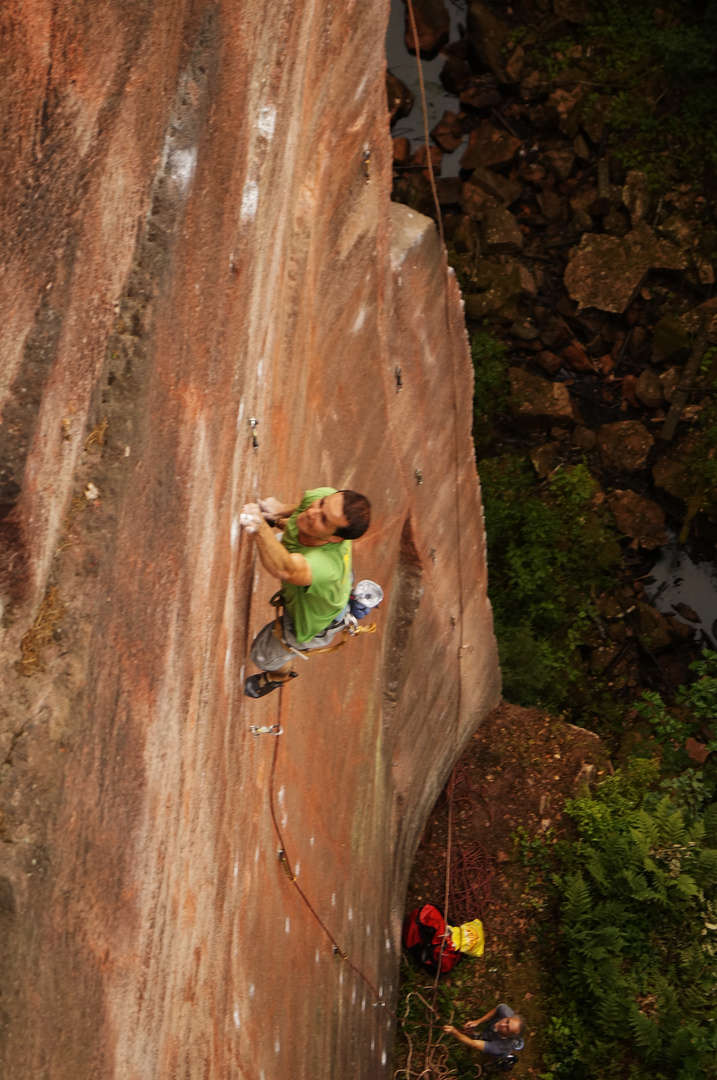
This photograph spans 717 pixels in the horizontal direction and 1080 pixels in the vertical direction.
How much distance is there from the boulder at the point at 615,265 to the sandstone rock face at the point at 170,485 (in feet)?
18.9

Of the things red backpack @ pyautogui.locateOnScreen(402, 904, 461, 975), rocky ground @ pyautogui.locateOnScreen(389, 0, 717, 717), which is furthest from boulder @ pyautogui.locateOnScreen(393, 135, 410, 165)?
red backpack @ pyautogui.locateOnScreen(402, 904, 461, 975)

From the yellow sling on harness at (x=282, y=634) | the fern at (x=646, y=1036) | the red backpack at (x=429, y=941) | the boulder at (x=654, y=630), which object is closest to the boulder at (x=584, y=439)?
the boulder at (x=654, y=630)

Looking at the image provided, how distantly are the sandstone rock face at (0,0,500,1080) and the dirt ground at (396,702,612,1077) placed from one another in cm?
180

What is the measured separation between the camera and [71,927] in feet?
8.17

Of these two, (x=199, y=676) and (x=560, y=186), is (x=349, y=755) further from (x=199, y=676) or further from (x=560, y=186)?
(x=560, y=186)

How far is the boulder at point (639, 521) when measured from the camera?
9.58 meters

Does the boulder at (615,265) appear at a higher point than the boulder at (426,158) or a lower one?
lower

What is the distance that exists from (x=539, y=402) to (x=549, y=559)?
1719mm

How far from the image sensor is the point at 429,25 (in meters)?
10.6

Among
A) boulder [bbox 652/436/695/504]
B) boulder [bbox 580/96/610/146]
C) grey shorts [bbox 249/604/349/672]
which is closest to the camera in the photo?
grey shorts [bbox 249/604/349/672]

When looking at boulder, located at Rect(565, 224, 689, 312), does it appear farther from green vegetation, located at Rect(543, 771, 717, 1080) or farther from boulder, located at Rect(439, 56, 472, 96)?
green vegetation, located at Rect(543, 771, 717, 1080)

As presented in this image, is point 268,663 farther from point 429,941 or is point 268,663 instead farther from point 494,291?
point 494,291

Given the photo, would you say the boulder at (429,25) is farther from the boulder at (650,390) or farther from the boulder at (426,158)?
the boulder at (650,390)

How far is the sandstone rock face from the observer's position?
257cm
